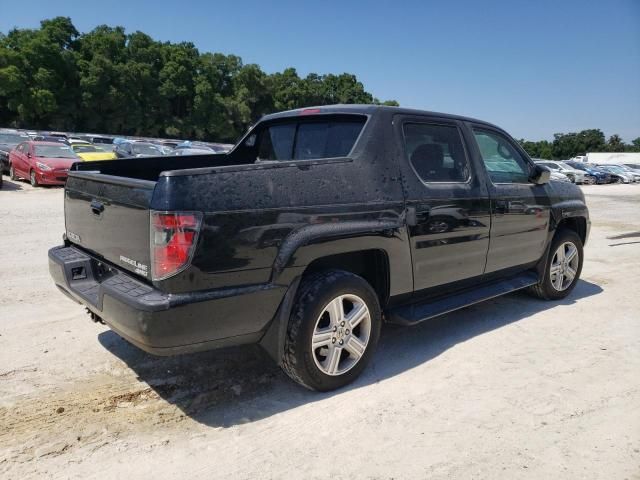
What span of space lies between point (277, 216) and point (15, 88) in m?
65.2

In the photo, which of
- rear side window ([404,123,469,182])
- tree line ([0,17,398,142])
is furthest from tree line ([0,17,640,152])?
rear side window ([404,123,469,182])

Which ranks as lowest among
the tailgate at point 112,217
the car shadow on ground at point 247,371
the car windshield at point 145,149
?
the car shadow on ground at point 247,371

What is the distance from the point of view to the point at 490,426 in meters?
3.00

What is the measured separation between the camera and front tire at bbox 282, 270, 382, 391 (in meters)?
3.12

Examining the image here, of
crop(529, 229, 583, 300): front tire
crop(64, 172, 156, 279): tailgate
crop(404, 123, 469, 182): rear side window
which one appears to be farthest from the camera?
crop(529, 229, 583, 300): front tire

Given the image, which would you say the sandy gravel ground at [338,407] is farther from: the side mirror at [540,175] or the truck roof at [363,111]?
the truck roof at [363,111]

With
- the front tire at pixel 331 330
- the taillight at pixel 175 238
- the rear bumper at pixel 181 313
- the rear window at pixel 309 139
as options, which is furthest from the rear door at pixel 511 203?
the taillight at pixel 175 238

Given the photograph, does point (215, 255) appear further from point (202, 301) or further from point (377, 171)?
point (377, 171)

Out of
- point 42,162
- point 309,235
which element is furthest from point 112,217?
point 42,162

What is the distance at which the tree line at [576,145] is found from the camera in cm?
11294

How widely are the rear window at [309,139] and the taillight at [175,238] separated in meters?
1.47

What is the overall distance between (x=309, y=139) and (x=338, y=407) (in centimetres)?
214

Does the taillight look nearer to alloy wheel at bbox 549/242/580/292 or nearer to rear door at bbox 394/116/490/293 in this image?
rear door at bbox 394/116/490/293

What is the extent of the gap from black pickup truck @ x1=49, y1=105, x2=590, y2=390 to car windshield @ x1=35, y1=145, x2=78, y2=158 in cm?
1500
